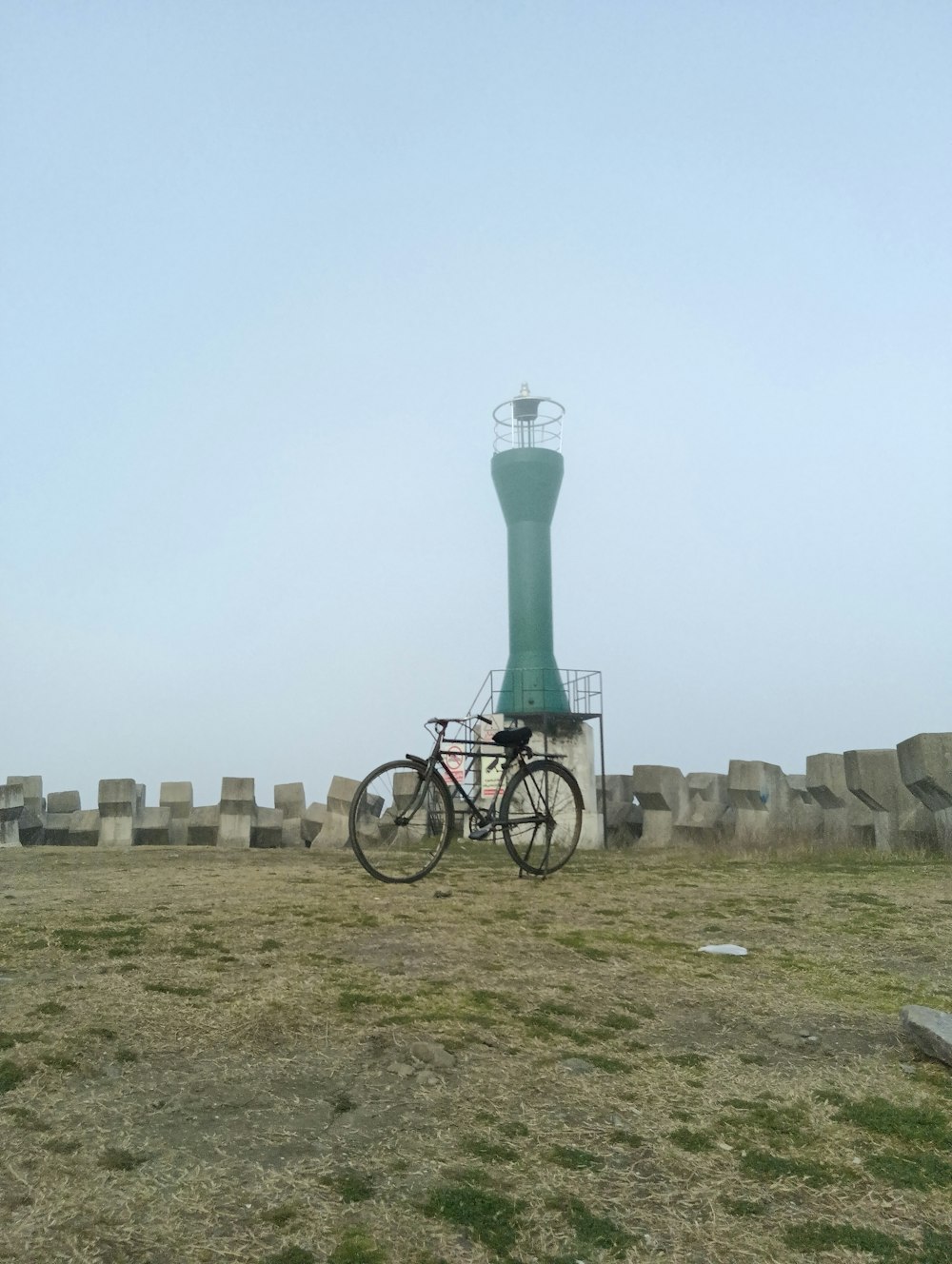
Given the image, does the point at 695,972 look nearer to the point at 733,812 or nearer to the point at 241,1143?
the point at 241,1143

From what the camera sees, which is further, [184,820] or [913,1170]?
[184,820]

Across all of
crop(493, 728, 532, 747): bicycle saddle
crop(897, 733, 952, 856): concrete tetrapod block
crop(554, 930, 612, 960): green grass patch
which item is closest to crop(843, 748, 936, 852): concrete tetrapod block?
crop(897, 733, 952, 856): concrete tetrapod block

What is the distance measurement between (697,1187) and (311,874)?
21.6 feet

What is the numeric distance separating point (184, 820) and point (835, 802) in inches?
459

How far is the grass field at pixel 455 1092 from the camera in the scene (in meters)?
2.58

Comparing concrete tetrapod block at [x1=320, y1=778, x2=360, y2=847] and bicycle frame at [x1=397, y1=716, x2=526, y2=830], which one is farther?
concrete tetrapod block at [x1=320, y1=778, x2=360, y2=847]

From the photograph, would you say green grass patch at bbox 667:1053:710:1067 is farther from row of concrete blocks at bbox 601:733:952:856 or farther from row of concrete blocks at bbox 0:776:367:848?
row of concrete blocks at bbox 0:776:367:848

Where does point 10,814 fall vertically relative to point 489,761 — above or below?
below

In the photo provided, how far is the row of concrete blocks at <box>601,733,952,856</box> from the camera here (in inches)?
508

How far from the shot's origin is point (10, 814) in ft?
59.5

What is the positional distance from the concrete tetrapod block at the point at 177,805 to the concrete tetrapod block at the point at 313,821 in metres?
2.19

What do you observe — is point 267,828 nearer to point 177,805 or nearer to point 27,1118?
point 177,805

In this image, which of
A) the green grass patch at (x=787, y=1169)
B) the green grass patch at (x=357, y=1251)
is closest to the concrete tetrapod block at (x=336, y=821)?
the green grass patch at (x=787, y=1169)

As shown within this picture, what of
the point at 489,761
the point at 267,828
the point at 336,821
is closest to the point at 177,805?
the point at 267,828
